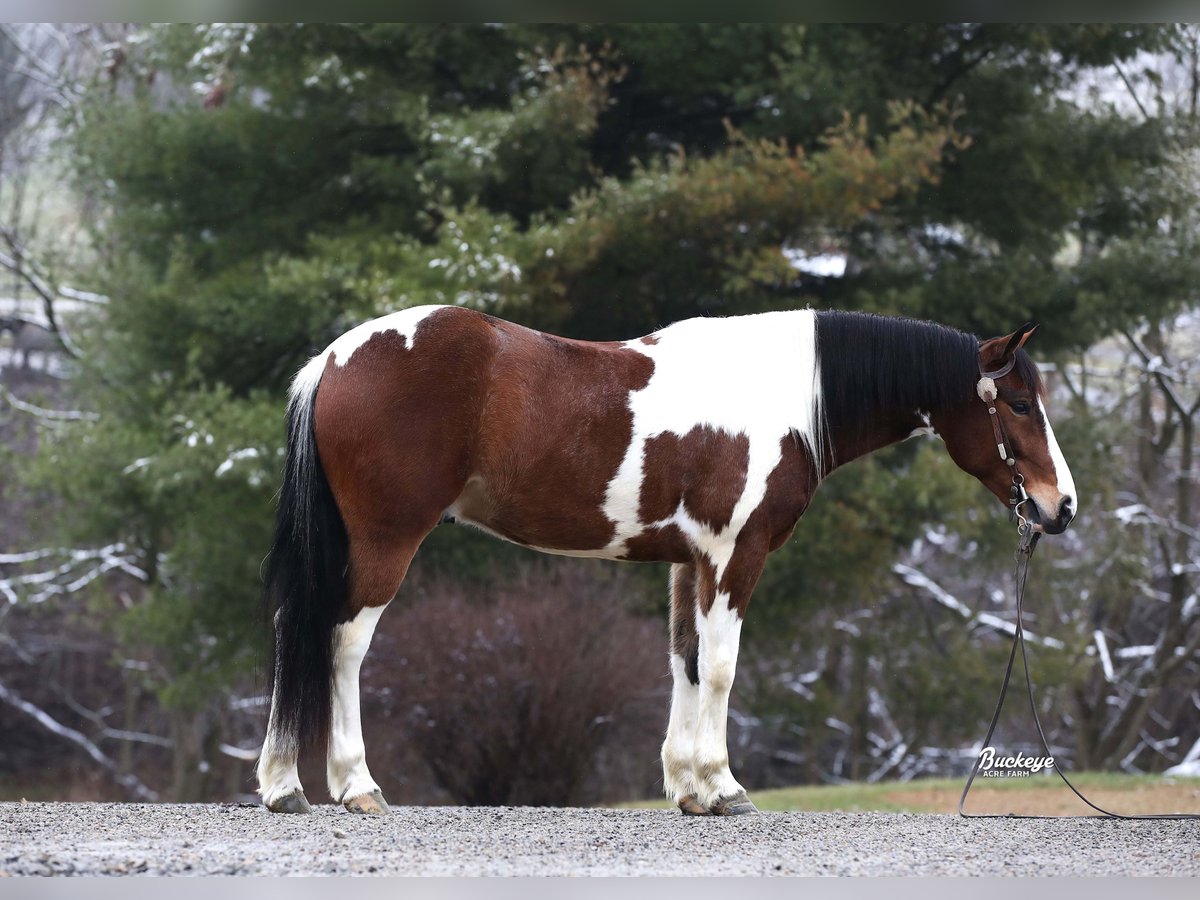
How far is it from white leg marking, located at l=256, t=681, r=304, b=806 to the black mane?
275 cm

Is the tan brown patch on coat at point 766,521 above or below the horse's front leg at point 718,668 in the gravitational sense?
above

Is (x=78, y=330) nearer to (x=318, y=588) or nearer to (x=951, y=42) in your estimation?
(x=951, y=42)

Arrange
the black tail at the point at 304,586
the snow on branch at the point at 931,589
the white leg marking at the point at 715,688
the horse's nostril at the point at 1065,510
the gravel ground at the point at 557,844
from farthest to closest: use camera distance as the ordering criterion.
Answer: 1. the snow on branch at the point at 931,589
2. the horse's nostril at the point at 1065,510
3. the white leg marking at the point at 715,688
4. the black tail at the point at 304,586
5. the gravel ground at the point at 557,844

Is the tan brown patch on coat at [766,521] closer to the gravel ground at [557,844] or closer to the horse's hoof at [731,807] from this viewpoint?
the horse's hoof at [731,807]

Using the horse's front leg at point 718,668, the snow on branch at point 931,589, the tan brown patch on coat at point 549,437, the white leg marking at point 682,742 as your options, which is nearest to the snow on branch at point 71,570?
the snow on branch at point 931,589

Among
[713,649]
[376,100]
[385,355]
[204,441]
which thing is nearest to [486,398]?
[385,355]

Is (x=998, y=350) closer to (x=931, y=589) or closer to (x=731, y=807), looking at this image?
(x=731, y=807)

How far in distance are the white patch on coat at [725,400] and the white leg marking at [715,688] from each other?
7.8 inches

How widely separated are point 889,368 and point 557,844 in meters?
2.59

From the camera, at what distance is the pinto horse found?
532 centimetres

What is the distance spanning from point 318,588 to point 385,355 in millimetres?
1012

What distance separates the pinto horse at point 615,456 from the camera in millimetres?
5324

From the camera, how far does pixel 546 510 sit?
552 centimetres

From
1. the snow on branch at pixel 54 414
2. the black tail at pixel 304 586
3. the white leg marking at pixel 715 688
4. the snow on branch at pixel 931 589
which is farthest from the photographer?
the snow on branch at pixel 931 589
